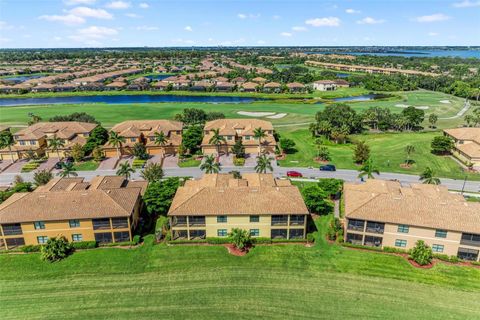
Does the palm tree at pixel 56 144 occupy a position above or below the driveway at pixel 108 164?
above

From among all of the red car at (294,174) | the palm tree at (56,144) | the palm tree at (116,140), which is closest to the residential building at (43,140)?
the palm tree at (56,144)

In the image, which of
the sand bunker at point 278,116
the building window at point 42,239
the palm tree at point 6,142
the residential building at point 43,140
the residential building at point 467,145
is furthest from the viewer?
the sand bunker at point 278,116

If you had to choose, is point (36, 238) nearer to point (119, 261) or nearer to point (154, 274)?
point (119, 261)

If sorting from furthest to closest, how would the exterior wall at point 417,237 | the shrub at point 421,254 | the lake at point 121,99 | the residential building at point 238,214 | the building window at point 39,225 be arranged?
1. the lake at point 121,99
2. the residential building at point 238,214
3. the building window at point 39,225
4. the exterior wall at point 417,237
5. the shrub at point 421,254

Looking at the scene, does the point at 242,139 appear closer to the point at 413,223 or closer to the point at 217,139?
the point at 217,139

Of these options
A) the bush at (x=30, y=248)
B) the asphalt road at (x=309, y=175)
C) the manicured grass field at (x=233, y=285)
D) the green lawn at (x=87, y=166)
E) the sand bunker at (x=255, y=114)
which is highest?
the sand bunker at (x=255, y=114)

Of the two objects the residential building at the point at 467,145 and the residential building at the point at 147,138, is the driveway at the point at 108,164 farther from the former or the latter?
the residential building at the point at 467,145

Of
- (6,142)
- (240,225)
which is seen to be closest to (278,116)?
(240,225)
